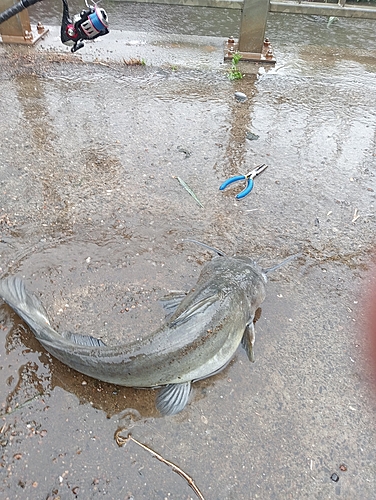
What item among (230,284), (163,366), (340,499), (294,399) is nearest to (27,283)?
(163,366)

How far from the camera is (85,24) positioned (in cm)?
417

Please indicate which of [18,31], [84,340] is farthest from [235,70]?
[84,340]

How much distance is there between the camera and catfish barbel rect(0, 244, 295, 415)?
218 cm

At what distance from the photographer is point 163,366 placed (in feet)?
7.17

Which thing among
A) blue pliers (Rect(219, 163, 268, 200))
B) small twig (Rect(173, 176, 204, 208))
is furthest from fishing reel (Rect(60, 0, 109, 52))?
blue pliers (Rect(219, 163, 268, 200))

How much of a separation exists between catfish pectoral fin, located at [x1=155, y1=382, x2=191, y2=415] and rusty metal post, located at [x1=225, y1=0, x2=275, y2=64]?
5.62 m

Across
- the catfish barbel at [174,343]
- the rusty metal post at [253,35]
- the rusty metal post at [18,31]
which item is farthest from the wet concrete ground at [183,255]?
the rusty metal post at [18,31]

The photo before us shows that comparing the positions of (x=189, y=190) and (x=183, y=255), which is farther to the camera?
(x=189, y=190)

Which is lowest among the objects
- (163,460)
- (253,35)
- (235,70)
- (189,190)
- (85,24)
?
(163,460)

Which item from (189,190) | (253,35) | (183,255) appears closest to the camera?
(183,255)

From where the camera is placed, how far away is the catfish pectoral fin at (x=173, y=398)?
226 cm

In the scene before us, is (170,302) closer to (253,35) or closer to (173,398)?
(173,398)

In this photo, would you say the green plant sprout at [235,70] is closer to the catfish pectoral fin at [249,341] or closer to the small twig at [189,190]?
the small twig at [189,190]

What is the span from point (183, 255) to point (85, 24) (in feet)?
9.36
